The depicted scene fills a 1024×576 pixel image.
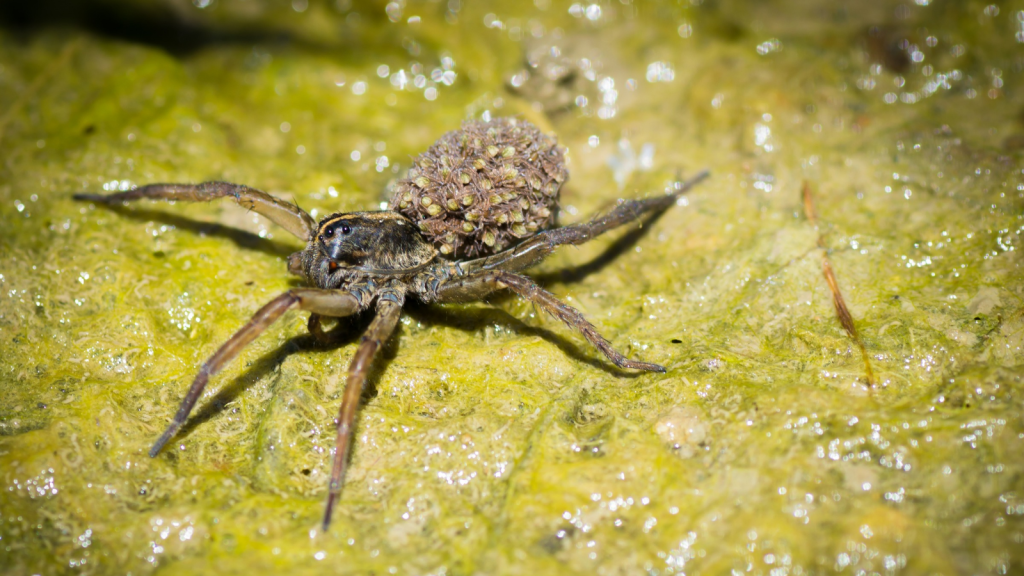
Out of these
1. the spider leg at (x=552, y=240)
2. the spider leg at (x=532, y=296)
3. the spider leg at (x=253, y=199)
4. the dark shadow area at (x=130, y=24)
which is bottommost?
the spider leg at (x=532, y=296)

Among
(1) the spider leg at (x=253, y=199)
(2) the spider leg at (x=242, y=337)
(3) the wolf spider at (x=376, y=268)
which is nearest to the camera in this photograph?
(2) the spider leg at (x=242, y=337)

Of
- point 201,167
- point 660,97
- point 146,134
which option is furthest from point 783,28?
point 146,134

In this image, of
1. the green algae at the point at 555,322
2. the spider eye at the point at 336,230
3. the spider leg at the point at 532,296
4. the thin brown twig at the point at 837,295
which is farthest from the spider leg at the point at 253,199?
the thin brown twig at the point at 837,295

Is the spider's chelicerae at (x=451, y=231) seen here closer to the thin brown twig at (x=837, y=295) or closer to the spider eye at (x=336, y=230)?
the spider eye at (x=336, y=230)

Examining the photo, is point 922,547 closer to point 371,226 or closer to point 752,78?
point 371,226

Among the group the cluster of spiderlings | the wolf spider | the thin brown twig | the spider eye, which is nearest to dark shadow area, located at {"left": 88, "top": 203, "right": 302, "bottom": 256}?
the wolf spider

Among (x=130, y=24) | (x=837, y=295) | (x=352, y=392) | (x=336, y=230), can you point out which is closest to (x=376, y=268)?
(x=336, y=230)
